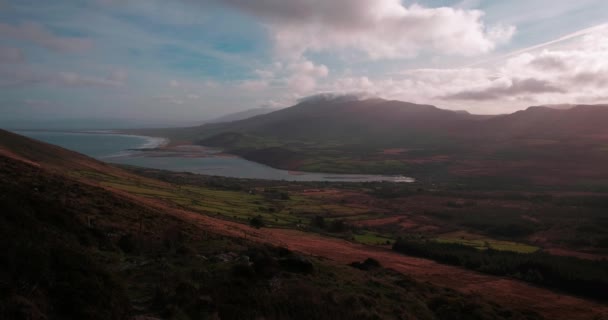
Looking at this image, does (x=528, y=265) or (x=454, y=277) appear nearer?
(x=454, y=277)

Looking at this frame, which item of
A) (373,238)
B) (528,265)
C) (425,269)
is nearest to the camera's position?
(425,269)

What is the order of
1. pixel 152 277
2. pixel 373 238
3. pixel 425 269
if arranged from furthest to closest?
pixel 373 238 < pixel 425 269 < pixel 152 277

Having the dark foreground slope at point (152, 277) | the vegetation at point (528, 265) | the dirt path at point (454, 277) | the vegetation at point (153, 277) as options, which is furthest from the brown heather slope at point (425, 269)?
the vegetation at point (153, 277)

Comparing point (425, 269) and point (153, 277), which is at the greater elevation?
point (153, 277)

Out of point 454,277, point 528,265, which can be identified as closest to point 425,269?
point 454,277

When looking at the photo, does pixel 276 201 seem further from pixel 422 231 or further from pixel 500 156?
pixel 500 156

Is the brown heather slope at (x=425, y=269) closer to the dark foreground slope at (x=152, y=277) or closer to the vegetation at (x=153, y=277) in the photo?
the dark foreground slope at (x=152, y=277)

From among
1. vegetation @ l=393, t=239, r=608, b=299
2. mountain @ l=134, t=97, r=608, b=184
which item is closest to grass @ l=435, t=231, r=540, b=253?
vegetation @ l=393, t=239, r=608, b=299

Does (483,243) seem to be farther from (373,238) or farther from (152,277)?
(152,277)

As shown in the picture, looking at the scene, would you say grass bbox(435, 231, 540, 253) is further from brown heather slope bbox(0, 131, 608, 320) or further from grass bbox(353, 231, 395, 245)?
brown heather slope bbox(0, 131, 608, 320)
